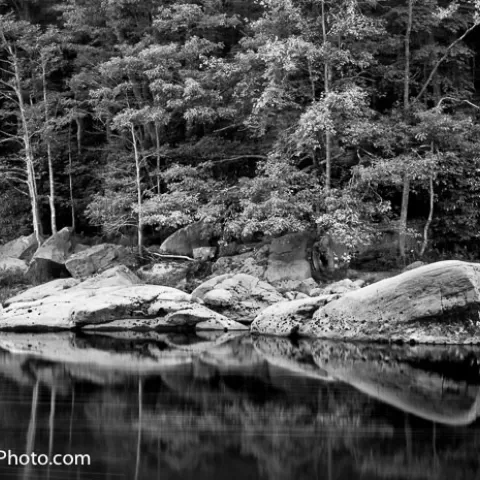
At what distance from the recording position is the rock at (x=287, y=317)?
467 inches

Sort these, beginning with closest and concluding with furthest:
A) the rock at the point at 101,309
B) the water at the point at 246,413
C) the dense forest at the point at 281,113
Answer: the water at the point at 246,413, the rock at the point at 101,309, the dense forest at the point at 281,113

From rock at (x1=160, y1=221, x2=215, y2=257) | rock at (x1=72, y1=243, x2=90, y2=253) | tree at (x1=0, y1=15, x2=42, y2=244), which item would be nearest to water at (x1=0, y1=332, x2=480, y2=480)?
rock at (x1=160, y1=221, x2=215, y2=257)

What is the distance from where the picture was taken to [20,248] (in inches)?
760

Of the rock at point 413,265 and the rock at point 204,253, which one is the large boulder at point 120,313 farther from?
the rock at point 413,265

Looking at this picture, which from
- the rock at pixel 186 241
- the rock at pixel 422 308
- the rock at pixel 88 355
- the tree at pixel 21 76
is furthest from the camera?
the tree at pixel 21 76

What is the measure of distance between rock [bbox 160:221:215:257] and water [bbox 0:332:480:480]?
7.06 m

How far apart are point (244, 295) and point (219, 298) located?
21.7 inches

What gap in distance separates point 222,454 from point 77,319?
8.74 m

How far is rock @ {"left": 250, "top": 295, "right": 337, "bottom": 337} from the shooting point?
11859 millimetres

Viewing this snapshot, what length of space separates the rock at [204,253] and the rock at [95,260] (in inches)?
69.8

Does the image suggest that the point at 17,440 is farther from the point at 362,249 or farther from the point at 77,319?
the point at 362,249

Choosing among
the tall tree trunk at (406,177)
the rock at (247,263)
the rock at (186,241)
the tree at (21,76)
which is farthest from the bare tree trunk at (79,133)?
the tall tree trunk at (406,177)

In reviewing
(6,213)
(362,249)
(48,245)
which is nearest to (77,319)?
(48,245)

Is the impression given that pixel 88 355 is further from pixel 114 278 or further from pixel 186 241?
pixel 186 241
